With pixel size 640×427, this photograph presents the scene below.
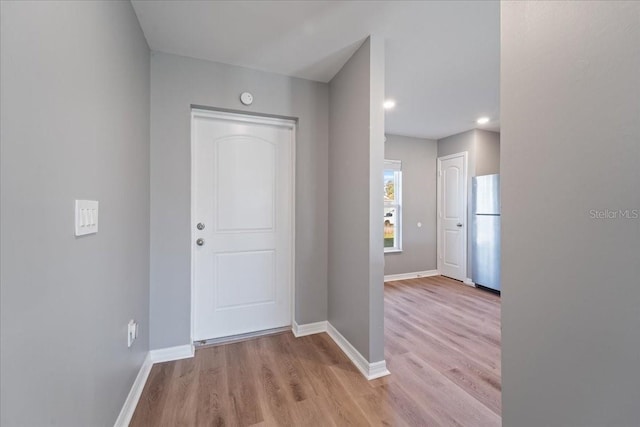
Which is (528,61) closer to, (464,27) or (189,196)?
Result: (464,27)

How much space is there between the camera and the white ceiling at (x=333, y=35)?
159 centimetres

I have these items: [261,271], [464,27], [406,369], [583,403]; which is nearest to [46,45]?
[583,403]

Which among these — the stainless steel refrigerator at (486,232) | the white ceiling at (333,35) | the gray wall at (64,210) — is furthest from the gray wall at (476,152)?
the gray wall at (64,210)

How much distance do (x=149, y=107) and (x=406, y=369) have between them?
9.18ft

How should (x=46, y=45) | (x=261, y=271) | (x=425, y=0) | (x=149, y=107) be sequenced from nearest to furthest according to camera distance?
(x=46, y=45) → (x=425, y=0) → (x=149, y=107) → (x=261, y=271)

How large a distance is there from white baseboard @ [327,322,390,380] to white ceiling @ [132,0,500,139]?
2.38 m

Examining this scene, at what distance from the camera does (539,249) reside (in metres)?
0.75

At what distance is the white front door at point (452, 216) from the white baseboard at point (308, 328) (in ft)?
9.48

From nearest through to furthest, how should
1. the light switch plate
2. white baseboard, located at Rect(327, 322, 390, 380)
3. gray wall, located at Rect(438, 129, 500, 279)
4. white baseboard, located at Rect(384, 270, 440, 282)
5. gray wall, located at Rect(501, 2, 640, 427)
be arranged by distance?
gray wall, located at Rect(501, 2, 640, 427), the light switch plate, white baseboard, located at Rect(327, 322, 390, 380), gray wall, located at Rect(438, 129, 500, 279), white baseboard, located at Rect(384, 270, 440, 282)

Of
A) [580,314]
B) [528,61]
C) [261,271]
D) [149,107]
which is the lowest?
[261,271]

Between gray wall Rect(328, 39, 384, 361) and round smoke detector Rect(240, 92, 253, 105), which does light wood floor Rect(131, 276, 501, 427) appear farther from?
round smoke detector Rect(240, 92, 253, 105)

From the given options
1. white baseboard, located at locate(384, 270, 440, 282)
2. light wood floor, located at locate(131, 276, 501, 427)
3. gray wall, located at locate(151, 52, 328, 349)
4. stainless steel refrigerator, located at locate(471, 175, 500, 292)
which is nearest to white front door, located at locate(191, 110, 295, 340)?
gray wall, located at locate(151, 52, 328, 349)

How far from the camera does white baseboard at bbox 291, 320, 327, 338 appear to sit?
94.2 inches

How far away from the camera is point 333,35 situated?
6.02 ft
